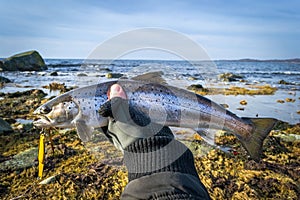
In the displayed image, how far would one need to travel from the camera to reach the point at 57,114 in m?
3.46

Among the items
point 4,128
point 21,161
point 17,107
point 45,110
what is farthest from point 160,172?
point 17,107

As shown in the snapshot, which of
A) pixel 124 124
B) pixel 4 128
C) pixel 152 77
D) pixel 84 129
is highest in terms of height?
pixel 152 77

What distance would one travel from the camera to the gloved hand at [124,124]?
8.36 feet

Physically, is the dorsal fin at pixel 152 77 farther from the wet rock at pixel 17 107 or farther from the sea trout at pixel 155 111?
the wet rock at pixel 17 107

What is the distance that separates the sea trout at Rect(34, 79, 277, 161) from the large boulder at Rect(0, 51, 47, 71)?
35.8 meters

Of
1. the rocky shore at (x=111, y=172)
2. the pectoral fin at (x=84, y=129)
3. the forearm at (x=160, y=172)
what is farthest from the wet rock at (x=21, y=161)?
the forearm at (x=160, y=172)

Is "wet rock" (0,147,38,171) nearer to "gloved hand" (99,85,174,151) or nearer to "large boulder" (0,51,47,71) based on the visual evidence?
"gloved hand" (99,85,174,151)

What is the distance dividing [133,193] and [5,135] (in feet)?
19.9

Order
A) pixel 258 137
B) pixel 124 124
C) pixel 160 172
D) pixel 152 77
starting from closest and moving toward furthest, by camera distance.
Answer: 1. pixel 160 172
2. pixel 124 124
3. pixel 152 77
4. pixel 258 137

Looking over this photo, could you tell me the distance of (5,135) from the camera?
22.4 feet

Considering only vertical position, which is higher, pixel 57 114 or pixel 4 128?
pixel 57 114

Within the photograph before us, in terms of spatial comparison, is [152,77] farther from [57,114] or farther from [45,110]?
[45,110]

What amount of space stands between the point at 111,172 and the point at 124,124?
2.19 meters

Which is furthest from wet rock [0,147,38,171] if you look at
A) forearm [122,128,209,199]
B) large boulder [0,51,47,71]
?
large boulder [0,51,47,71]
